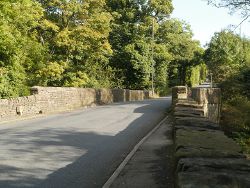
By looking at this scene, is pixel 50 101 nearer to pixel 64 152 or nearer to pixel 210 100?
pixel 210 100

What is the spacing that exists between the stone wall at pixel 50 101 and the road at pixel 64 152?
3.21m

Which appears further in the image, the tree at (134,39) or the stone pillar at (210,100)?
the tree at (134,39)

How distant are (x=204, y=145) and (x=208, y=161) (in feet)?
4.16

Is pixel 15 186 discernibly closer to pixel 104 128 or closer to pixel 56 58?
pixel 104 128

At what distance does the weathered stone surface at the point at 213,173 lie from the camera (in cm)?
384

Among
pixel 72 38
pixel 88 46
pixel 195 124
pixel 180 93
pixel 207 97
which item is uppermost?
pixel 72 38

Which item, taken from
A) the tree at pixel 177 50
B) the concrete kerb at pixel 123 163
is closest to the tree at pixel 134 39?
the tree at pixel 177 50

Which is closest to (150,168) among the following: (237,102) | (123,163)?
(123,163)

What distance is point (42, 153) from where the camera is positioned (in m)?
9.73

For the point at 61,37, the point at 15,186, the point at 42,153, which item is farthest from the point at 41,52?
the point at 15,186

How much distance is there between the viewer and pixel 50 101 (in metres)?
23.1

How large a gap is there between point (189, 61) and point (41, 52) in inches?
1554

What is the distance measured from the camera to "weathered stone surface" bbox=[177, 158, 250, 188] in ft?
12.6

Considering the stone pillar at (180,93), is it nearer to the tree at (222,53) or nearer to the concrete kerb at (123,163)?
the concrete kerb at (123,163)
